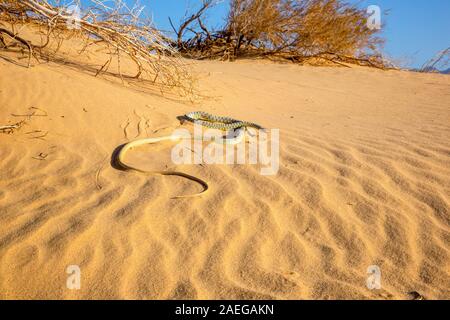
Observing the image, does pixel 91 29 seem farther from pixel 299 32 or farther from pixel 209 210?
pixel 299 32

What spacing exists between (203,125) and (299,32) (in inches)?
308

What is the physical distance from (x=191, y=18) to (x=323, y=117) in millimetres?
7564

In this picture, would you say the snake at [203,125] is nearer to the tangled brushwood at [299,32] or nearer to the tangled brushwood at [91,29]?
the tangled brushwood at [91,29]

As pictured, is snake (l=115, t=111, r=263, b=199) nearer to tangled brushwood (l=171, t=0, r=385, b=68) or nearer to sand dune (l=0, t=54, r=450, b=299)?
sand dune (l=0, t=54, r=450, b=299)

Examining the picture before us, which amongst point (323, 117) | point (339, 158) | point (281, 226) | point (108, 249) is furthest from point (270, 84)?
point (108, 249)

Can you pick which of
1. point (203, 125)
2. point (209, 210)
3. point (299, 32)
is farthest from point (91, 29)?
point (299, 32)

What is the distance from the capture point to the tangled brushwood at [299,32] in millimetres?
10625

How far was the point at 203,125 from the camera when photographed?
414 cm

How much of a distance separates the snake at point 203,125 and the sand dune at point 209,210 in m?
0.09

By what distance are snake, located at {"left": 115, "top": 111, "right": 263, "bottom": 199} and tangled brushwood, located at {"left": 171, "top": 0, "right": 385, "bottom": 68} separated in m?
6.89

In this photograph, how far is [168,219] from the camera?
→ 2.33 m
